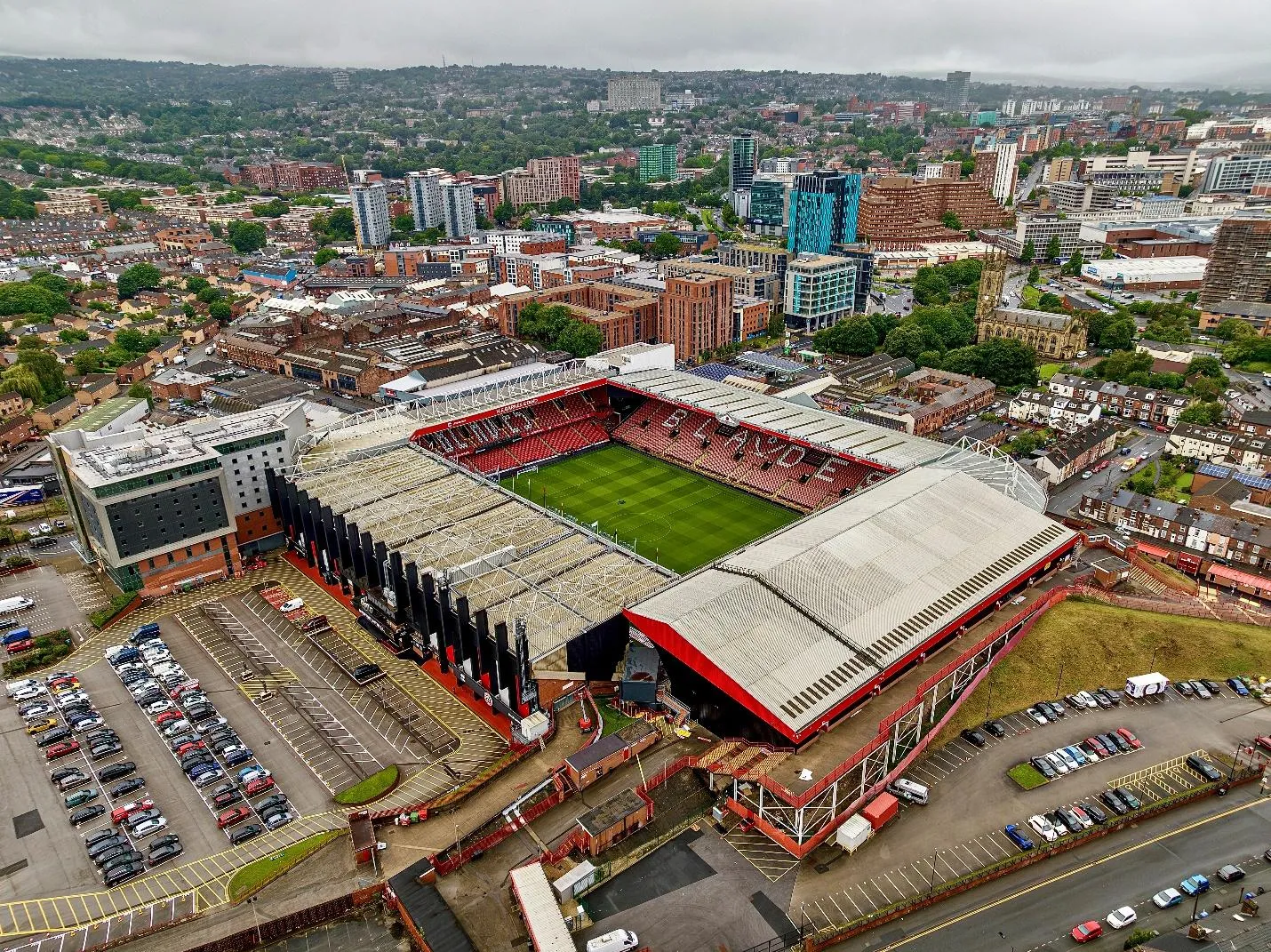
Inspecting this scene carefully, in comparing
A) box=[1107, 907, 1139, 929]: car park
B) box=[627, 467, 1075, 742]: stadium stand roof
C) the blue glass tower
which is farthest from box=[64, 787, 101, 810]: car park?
the blue glass tower

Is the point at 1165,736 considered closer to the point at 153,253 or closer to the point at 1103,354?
the point at 1103,354

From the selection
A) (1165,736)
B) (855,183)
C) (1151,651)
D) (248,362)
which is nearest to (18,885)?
(1165,736)

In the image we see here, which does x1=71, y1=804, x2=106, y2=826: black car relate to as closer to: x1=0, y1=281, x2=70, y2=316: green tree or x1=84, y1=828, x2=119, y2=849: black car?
x1=84, y1=828, x2=119, y2=849: black car

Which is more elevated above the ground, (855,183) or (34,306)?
(855,183)

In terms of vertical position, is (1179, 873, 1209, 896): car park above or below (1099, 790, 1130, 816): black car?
above

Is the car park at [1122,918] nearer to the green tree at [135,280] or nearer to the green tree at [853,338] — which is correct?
the green tree at [853,338]
